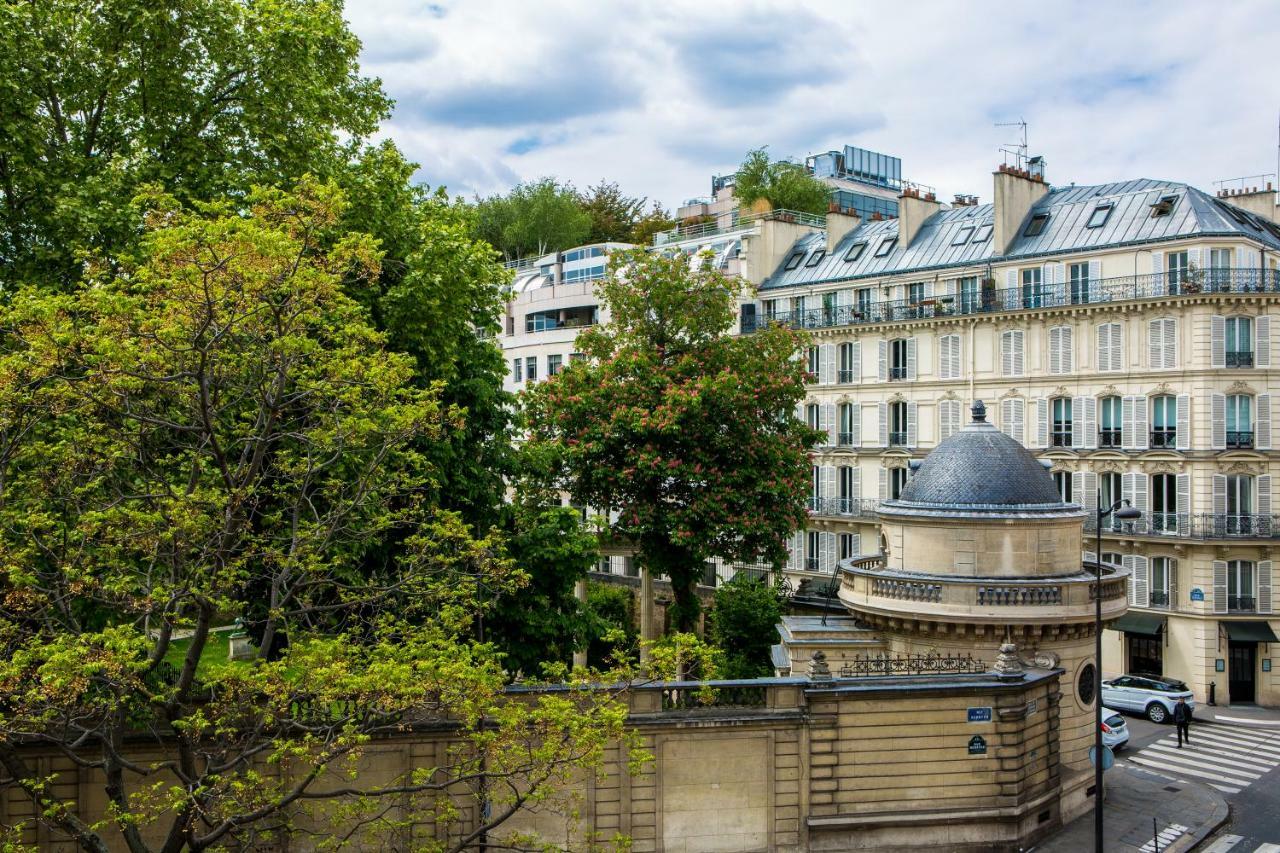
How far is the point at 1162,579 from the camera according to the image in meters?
43.5

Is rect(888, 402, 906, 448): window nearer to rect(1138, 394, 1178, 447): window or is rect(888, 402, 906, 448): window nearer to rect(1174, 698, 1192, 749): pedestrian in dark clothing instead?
rect(1138, 394, 1178, 447): window

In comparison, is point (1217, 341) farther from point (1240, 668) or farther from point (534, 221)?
point (534, 221)

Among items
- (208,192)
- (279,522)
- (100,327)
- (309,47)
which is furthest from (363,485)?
(309,47)

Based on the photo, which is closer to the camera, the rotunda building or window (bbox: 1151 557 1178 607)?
the rotunda building

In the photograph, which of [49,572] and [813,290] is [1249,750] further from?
[49,572]

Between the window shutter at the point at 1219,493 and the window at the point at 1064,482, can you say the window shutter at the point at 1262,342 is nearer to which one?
the window shutter at the point at 1219,493

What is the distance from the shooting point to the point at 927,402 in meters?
49.4

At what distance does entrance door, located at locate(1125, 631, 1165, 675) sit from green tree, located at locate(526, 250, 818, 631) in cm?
1632

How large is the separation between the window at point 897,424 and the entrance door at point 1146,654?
39.8 feet

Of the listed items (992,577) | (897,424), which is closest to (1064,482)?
(897,424)

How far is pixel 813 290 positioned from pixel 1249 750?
27120 mm

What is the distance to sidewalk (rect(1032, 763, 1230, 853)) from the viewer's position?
88.8 feet

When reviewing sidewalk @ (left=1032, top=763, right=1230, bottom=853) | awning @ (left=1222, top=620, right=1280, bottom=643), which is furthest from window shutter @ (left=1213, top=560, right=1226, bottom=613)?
sidewalk @ (left=1032, top=763, right=1230, bottom=853)

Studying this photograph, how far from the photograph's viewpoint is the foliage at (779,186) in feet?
247
